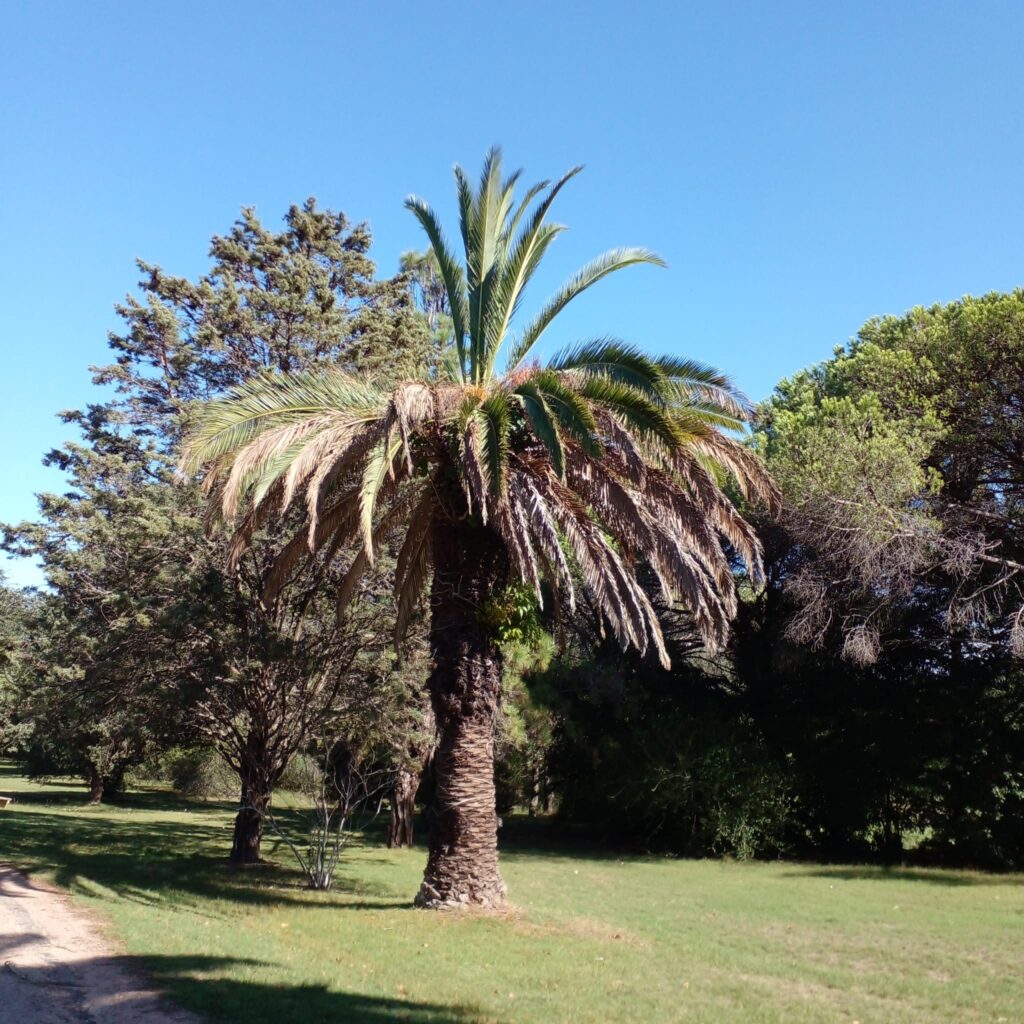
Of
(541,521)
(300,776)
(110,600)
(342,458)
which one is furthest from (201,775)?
(541,521)

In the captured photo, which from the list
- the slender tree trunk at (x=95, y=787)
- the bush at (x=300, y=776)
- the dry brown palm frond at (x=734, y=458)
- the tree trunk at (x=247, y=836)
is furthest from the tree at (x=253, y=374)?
the slender tree trunk at (x=95, y=787)

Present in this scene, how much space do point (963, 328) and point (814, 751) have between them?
10681mm

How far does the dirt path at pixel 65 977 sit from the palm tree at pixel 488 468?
4078 mm

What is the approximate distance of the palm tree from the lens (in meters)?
10.5

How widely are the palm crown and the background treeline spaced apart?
145cm

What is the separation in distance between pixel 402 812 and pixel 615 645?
279 inches

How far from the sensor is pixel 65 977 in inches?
300

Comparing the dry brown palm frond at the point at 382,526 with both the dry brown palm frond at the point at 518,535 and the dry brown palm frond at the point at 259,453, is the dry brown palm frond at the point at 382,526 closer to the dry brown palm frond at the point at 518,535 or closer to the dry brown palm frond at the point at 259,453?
the dry brown palm frond at the point at 518,535

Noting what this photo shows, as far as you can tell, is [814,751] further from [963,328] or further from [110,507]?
[110,507]

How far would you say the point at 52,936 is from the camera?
925 centimetres

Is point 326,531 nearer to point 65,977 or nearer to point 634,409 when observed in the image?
point 634,409

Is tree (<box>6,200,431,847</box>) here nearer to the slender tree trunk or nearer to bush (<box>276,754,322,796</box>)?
bush (<box>276,754,322,796</box>)

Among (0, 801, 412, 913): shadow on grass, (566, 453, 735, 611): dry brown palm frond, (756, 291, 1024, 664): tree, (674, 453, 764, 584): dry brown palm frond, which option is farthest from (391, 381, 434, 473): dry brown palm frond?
(756, 291, 1024, 664): tree

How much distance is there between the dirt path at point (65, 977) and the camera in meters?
6.52
